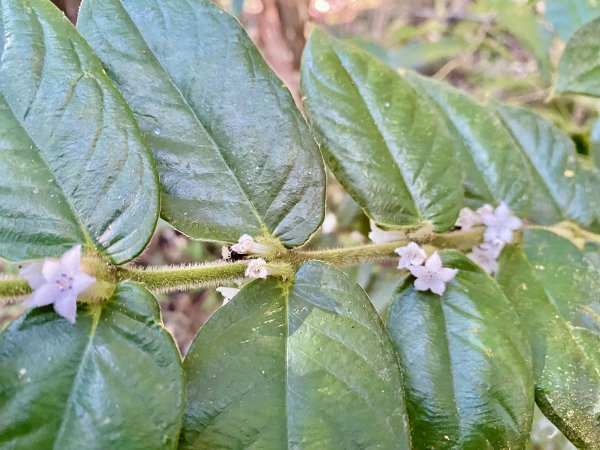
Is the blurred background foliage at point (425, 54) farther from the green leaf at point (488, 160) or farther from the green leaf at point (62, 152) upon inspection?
the green leaf at point (62, 152)

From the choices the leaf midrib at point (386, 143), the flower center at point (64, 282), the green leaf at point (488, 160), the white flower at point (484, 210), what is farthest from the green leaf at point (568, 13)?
the flower center at point (64, 282)

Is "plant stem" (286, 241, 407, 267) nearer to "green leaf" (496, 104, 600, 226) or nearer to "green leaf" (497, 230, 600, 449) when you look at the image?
"green leaf" (497, 230, 600, 449)

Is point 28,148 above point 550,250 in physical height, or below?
above

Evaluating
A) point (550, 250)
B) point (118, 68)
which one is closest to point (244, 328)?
point (118, 68)

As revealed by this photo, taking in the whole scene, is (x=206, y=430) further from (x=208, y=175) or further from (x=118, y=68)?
(x=118, y=68)

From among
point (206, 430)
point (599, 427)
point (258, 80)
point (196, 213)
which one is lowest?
point (599, 427)

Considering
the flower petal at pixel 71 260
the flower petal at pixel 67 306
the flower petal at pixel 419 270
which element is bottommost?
the flower petal at pixel 419 270
